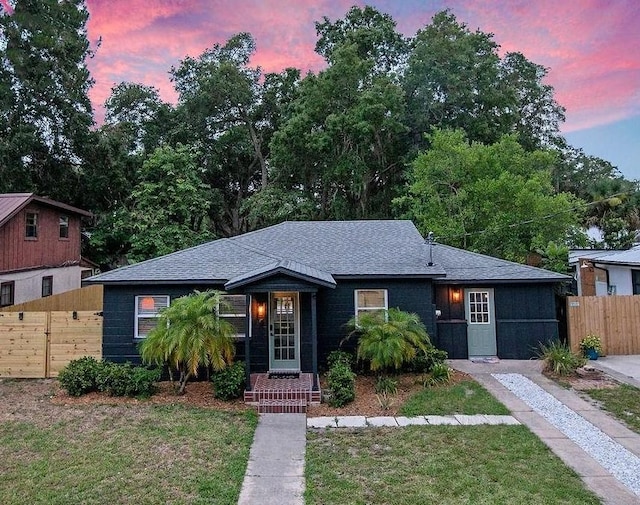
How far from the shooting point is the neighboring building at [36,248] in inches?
612

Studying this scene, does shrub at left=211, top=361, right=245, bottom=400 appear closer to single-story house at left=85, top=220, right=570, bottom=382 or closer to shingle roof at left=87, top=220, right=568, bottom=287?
single-story house at left=85, top=220, right=570, bottom=382

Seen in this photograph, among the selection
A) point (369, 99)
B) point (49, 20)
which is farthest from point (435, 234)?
point (49, 20)

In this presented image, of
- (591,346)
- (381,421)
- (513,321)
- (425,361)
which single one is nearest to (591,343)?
(591,346)

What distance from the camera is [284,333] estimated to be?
35.6ft

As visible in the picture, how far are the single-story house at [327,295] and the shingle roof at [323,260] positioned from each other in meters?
0.03

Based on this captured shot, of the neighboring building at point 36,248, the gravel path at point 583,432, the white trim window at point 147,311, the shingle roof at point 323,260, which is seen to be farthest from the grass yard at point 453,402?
the neighboring building at point 36,248

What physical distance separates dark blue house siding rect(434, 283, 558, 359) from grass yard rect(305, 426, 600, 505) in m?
4.98

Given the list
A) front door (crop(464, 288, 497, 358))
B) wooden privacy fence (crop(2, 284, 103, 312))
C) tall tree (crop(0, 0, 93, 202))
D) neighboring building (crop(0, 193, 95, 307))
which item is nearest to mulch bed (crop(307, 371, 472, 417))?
front door (crop(464, 288, 497, 358))

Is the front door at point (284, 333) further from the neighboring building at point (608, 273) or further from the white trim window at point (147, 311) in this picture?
the neighboring building at point (608, 273)

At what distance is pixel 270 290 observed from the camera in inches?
375

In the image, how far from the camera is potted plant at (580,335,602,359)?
11961 millimetres

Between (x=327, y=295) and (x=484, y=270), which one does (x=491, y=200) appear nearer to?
(x=484, y=270)

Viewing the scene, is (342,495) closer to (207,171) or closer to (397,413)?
(397,413)

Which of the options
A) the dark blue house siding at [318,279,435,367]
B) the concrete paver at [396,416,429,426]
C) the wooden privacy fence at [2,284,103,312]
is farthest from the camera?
the wooden privacy fence at [2,284,103,312]
